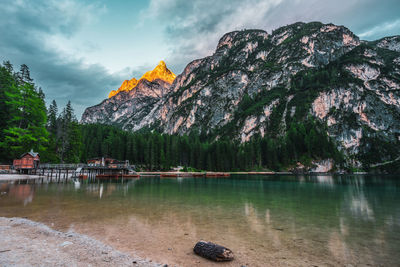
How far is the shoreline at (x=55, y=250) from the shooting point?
261 inches

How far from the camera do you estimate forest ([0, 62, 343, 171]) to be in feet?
153

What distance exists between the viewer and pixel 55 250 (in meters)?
7.66

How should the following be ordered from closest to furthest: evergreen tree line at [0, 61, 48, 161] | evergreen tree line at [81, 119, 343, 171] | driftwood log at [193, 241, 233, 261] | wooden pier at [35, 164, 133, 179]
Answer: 1. driftwood log at [193, 241, 233, 261]
2. evergreen tree line at [0, 61, 48, 161]
3. wooden pier at [35, 164, 133, 179]
4. evergreen tree line at [81, 119, 343, 171]

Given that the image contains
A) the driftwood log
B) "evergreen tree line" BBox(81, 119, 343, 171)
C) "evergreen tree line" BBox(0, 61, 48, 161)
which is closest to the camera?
the driftwood log

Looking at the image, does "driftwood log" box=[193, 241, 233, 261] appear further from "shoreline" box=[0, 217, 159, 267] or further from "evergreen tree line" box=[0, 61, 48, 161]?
"evergreen tree line" box=[0, 61, 48, 161]

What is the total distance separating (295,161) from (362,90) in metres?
95.3

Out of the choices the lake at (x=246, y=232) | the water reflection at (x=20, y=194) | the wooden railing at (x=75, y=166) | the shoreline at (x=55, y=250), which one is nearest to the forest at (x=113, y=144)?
the wooden railing at (x=75, y=166)

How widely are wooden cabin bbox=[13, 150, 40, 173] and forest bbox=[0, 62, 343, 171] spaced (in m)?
1.51

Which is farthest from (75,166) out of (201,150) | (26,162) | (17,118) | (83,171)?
(201,150)

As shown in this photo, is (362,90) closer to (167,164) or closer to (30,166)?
(167,164)

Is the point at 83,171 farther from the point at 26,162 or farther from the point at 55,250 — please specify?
the point at 55,250

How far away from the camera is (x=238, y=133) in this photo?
633 ft

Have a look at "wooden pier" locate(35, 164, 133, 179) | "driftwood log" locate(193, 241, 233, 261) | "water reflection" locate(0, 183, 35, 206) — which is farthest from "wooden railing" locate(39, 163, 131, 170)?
"driftwood log" locate(193, 241, 233, 261)

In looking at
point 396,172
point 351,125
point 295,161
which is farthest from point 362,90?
point 295,161
